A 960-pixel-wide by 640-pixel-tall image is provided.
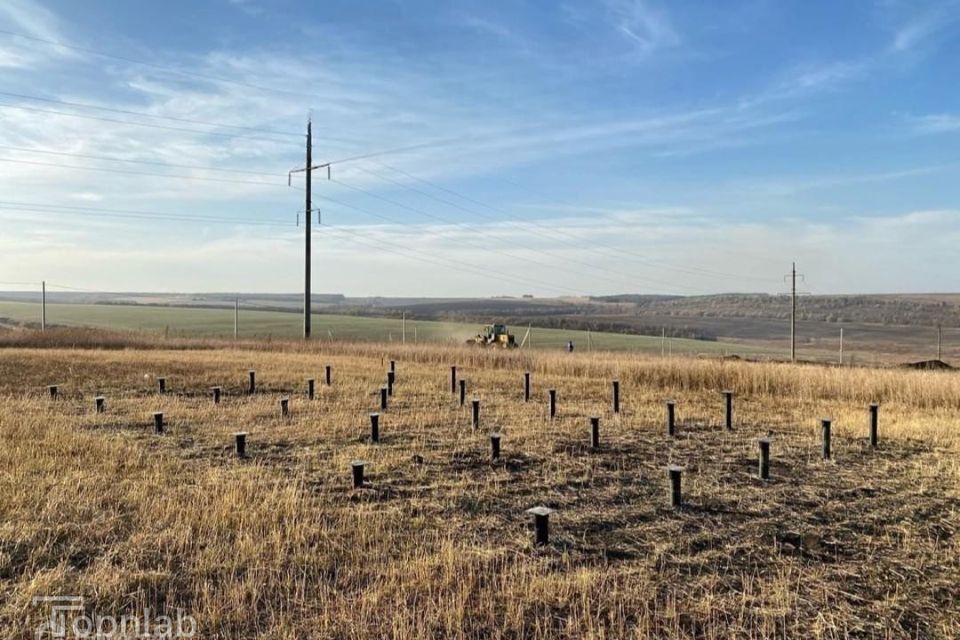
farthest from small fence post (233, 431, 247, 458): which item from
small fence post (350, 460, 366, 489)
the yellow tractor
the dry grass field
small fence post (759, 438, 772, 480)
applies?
the yellow tractor

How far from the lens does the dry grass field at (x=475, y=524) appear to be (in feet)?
14.7

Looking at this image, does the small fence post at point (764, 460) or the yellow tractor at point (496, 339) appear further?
the yellow tractor at point (496, 339)

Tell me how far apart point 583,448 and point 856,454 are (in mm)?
4277

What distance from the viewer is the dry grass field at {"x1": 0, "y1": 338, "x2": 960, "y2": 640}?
14.7ft

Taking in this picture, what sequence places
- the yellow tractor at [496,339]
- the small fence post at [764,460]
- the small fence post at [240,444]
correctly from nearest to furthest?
the small fence post at [764,460] < the small fence post at [240,444] < the yellow tractor at [496,339]

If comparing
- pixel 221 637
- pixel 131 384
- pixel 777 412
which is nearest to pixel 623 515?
pixel 221 637

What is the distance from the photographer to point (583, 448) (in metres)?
Result: 10.1

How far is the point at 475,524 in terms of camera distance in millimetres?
6344

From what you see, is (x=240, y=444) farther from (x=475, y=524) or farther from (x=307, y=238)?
(x=307, y=238)

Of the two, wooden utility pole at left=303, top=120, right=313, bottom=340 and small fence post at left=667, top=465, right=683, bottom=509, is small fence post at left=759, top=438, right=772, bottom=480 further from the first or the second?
wooden utility pole at left=303, top=120, right=313, bottom=340

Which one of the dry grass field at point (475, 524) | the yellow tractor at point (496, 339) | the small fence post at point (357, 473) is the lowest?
A: the dry grass field at point (475, 524)

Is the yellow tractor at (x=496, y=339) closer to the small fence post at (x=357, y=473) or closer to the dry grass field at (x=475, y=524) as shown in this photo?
the dry grass field at (x=475, y=524)

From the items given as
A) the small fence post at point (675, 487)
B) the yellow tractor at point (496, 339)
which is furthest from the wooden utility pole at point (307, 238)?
the small fence post at point (675, 487)

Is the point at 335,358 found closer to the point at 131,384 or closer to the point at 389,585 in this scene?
the point at 131,384
